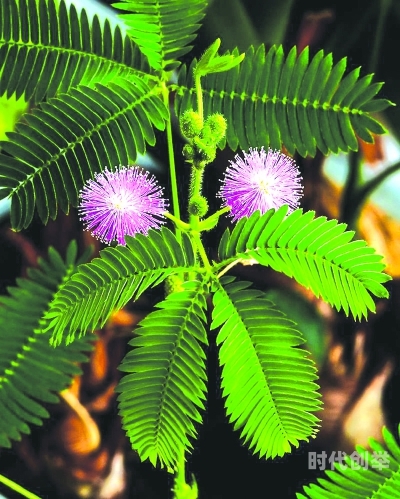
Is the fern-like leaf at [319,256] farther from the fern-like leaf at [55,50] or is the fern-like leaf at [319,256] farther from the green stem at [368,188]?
the green stem at [368,188]

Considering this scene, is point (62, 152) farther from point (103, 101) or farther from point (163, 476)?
point (163, 476)

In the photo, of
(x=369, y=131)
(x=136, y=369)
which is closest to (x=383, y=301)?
(x=369, y=131)

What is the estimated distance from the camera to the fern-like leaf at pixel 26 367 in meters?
0.63

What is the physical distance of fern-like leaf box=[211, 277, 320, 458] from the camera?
17.1 inches

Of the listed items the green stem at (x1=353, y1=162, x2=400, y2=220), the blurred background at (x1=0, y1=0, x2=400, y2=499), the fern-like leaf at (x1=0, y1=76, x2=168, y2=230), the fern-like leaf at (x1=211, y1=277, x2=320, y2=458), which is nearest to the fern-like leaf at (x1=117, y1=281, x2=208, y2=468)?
the fern-like leaf at (x1=211, y1=277, x2=320, y2=458)

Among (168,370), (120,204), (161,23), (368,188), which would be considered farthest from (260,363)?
(368,188)

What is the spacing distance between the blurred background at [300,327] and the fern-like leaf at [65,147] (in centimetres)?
24

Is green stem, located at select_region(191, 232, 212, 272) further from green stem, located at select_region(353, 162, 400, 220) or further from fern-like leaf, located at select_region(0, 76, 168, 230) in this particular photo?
green stem, located at select_region(353, 162, 400, 220)

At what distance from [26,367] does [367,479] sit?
39cm

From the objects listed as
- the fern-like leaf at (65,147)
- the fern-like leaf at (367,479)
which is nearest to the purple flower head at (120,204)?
the fern-like leaf at (65,147)

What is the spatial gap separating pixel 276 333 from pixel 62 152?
0.75 feet

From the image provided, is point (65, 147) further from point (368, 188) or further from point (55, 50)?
point (368, 188)

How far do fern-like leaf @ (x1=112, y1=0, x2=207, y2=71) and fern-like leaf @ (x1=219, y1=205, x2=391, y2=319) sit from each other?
0.18 m

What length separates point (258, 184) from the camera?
493 millimetres
